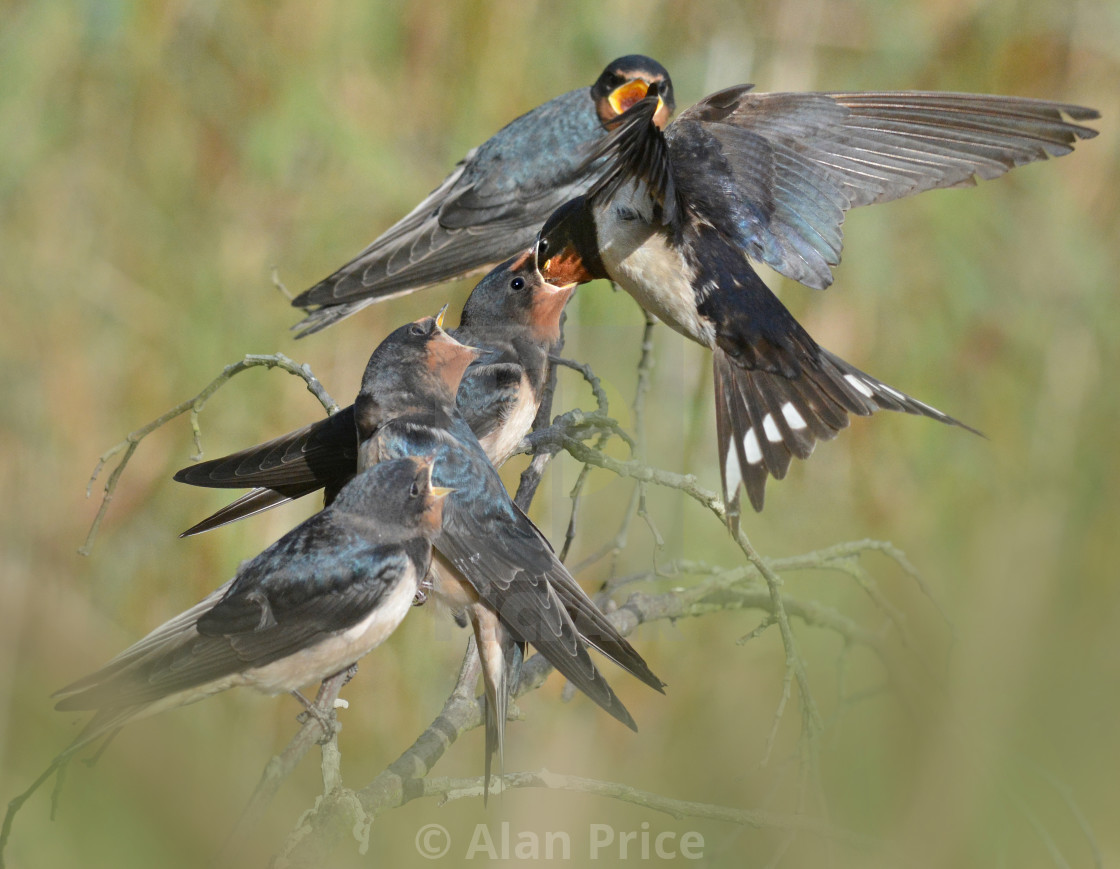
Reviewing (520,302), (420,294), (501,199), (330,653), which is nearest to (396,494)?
(330,653)

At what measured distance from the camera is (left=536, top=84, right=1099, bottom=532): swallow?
184cm

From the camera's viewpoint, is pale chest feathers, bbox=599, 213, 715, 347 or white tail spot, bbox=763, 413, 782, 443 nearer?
white tail spot, bbox=763, 413, 782, 443

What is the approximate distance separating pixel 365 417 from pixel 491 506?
295mm

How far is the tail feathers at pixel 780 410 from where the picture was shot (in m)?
1.63

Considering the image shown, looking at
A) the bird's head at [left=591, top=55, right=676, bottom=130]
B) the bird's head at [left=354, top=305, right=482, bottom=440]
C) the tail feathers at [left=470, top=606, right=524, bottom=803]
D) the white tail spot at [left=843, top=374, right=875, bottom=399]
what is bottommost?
the tail feathers at [left=470, top=606, right=524, bottom=803]

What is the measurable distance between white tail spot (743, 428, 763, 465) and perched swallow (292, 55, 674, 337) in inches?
49.7

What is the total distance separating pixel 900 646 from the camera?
2.21ft

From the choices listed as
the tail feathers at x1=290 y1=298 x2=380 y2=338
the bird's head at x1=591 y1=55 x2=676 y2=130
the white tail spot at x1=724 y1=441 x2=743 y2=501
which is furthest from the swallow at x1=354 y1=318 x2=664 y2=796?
the bird's head at x1=591 y1=55 x2=676 y2=130

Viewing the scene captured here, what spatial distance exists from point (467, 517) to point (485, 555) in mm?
78

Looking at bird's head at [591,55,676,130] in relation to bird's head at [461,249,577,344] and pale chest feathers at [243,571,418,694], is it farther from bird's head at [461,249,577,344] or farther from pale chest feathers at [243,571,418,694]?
pale chest feathers at [243,571,418,694]

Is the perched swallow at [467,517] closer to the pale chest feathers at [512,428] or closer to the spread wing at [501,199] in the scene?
the pale chest feathers at [512,428]

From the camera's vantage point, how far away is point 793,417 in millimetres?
1795

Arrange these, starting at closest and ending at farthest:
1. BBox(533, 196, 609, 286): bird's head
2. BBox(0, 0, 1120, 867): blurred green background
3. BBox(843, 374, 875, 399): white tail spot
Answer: BBox(843, 374, 875, 399): white tail spot → BBox(533, 196, 609, 286): bird's head → BBox(0, 0, 1120, 867): blurred green background

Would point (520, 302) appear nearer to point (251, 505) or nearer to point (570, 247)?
point (570, 247)
